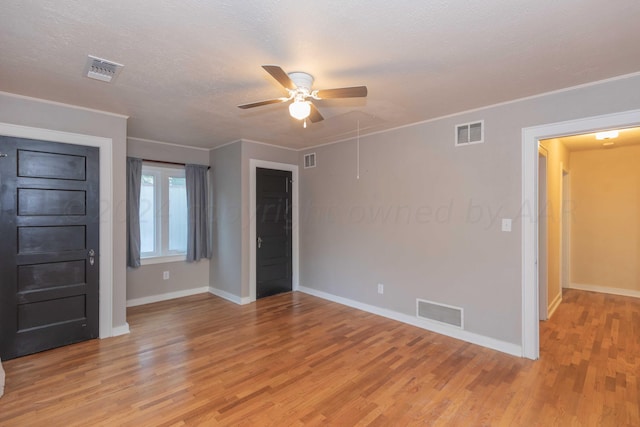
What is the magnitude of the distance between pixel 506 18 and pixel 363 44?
2.68 ft

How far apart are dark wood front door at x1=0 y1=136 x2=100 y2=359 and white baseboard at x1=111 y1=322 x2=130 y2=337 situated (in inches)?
7.3

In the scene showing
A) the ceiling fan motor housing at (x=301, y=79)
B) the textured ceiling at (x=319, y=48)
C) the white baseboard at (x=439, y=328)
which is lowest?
the white baseboard at (x=439, y=328)

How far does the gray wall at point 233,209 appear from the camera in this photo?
182 inches

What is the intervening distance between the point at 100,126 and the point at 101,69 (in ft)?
4.01

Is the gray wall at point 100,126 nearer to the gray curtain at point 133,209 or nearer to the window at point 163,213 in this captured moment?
the gray curtain at point 133,209

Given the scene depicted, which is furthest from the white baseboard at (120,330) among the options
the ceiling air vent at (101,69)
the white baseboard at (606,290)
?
the white baseboard at (606,290)

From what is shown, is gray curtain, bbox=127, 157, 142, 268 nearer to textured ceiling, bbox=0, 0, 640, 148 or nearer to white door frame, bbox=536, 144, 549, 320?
textured ceiling, bbox=0, 0, 640, 148

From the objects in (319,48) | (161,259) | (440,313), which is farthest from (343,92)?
(161,259)

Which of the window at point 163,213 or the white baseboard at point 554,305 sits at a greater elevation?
the window at point 163,213

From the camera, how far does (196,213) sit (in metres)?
4.99

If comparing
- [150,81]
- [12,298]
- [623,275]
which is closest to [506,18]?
[150,81]

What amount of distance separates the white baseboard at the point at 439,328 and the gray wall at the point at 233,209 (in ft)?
4.98

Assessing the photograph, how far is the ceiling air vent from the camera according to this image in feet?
7.30

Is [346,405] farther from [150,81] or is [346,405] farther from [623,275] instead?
[623,275]
